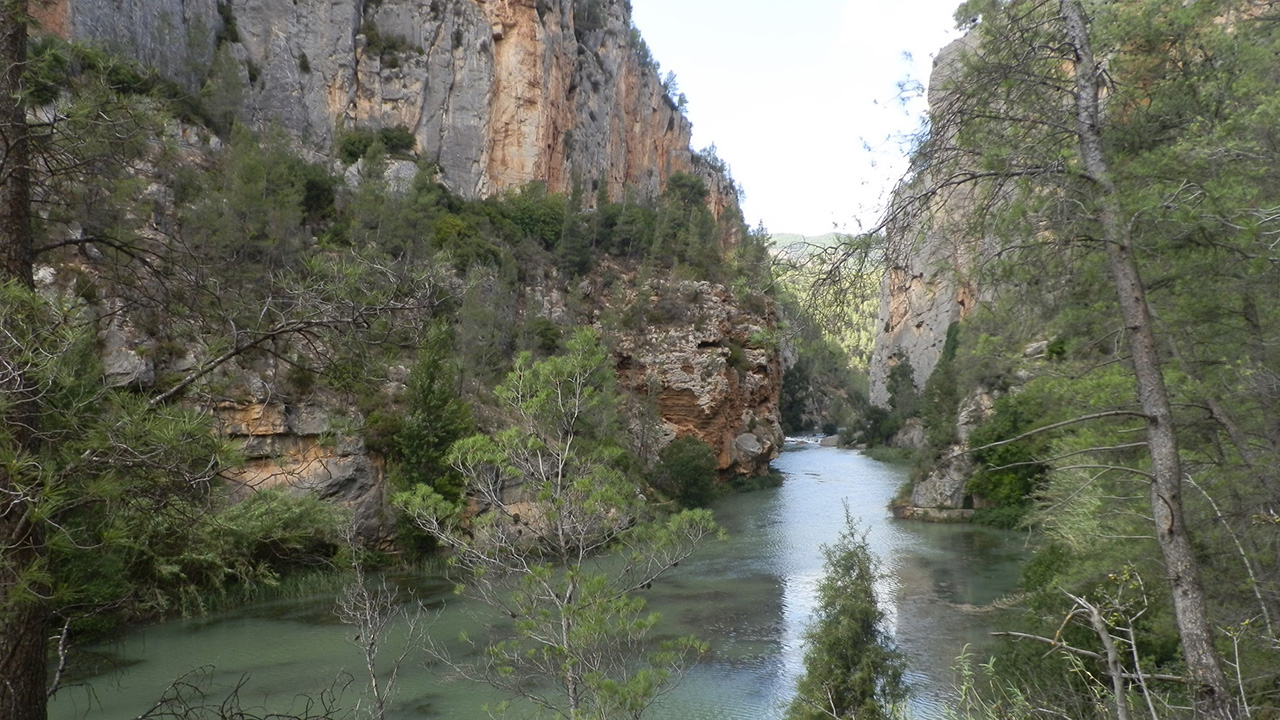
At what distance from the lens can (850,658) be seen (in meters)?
9.19

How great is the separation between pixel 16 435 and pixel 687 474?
29455mm

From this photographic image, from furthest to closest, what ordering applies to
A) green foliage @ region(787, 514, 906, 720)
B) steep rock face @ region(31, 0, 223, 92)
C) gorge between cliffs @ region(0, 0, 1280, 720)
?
steep rock face @ region(31, 0, 223, 92) → green foliage @ region(787, 514, 906, 720) → gorge between cliffs @ region(0, 0, 1280, 720)

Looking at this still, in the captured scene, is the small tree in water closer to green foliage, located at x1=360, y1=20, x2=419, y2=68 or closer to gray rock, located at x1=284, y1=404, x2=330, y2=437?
gray rock, located at x1=284, y1=404, x2=330, y2=437

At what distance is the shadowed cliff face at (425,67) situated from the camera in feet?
105

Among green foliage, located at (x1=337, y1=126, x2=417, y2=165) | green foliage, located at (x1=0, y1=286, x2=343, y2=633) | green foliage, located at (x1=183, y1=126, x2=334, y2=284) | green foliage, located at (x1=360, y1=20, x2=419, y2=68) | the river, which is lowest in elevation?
the river

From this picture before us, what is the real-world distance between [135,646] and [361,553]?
13.7ft

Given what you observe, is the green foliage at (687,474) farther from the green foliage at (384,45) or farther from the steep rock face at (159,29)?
the green foliage at (384,45)

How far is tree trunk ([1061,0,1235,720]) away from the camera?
13.0 ft

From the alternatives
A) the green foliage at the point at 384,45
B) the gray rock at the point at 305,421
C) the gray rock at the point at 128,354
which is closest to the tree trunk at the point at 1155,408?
the gray rock at the point at 305,421

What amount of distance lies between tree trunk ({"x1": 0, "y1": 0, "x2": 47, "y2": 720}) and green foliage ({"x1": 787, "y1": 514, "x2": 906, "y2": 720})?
22.6ft

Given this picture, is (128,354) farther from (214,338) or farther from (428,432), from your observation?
(214,338)

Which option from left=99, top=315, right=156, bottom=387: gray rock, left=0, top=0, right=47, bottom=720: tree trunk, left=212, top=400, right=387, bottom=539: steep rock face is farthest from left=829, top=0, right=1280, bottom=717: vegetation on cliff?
left=99, top=315, right=156, bottom=387: gray rock

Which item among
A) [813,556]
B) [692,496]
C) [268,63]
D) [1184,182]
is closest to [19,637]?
[1184,182]

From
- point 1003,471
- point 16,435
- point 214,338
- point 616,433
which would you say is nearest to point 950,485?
point 1003,471
